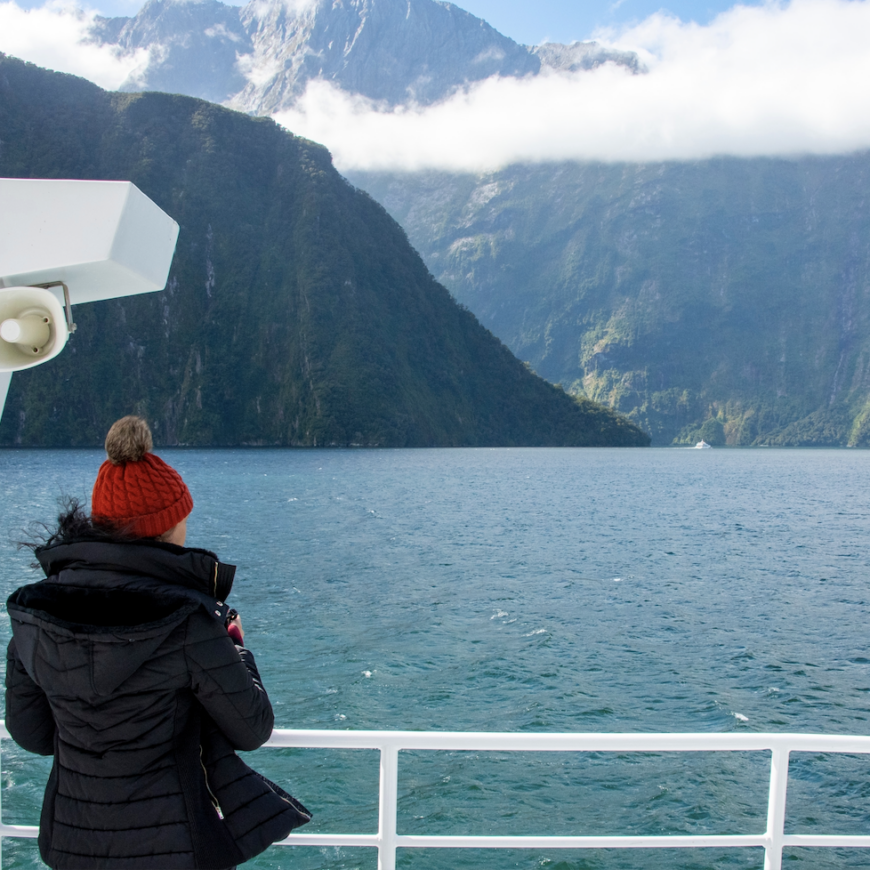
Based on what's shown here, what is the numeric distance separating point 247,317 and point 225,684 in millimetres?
175148

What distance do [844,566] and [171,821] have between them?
37.7m

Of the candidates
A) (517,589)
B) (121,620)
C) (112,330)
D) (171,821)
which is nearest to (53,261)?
(121,620)

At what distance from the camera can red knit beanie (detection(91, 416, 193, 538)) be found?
229 centimetres

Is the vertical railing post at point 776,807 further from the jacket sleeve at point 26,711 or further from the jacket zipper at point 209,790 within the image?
the jacket sleeve at point 26,711

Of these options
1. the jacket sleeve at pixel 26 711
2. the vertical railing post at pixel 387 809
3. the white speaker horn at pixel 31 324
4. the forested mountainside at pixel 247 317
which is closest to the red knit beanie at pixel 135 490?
the jacket sleeve at pixel 26 711

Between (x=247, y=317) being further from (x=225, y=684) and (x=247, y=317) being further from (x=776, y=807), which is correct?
(x=225, y=684)

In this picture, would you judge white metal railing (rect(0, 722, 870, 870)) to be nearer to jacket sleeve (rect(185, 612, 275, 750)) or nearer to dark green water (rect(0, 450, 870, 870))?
jacket sleeve (rect(185, 612, 275, 750))

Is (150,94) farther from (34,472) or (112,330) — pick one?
(34,472)

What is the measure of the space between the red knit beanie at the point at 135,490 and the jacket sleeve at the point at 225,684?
1.01 feet

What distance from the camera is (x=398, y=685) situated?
56.8 feet

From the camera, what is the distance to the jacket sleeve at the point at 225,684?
7.27 ft

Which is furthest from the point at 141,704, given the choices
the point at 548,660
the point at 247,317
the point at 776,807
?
the point at 247,317

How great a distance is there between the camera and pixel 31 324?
2.80 m

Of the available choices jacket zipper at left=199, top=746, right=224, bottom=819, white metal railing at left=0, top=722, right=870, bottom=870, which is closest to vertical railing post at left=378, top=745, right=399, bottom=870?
white metal railing at left=0, top=722, right=870, bottom=870
